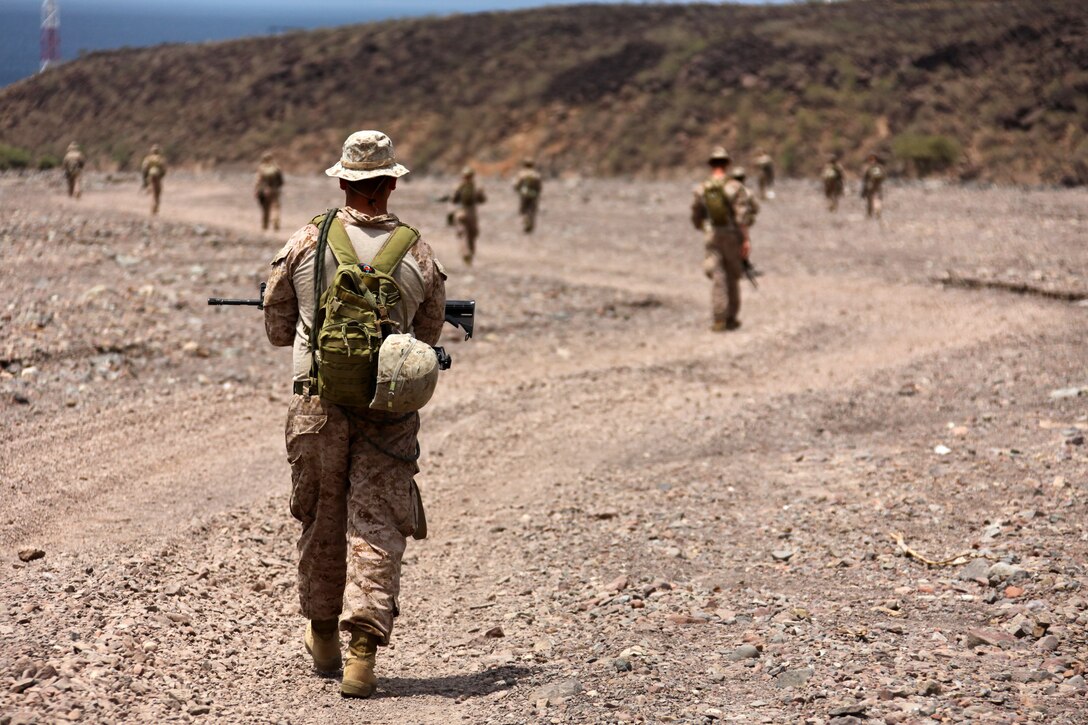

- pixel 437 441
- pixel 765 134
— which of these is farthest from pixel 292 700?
pixel 765 134

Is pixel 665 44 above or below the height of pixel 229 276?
above

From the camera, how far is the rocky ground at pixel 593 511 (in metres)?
4.32

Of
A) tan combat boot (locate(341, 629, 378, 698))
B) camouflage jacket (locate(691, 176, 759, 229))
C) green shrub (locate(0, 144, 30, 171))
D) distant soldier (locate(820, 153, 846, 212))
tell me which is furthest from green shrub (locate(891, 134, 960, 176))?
tan combat boot (locate(341, 629, 378, 698))

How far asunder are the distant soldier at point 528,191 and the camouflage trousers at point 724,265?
869 centimetres

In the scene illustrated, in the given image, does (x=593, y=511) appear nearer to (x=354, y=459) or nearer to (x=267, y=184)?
(x=354, y=459)

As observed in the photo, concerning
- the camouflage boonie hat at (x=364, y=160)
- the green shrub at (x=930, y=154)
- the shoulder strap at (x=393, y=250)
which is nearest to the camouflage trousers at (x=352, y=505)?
the shoulder strap at (x=393, y=250)

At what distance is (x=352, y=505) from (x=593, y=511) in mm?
2597

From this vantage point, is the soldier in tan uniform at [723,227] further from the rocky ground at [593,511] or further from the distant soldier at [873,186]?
the distant soldier at [873,186]

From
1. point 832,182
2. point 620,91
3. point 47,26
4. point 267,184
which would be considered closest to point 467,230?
point 267,184

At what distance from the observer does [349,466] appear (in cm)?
448

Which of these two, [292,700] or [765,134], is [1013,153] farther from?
[292,700]

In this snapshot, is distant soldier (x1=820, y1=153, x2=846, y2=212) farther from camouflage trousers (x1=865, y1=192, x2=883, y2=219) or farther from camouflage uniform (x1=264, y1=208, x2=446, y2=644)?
camouflage uniform (x1=264, y1=208, x2=446, y2=644)

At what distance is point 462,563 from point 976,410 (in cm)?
448

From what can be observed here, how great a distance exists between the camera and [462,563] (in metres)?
6.18
